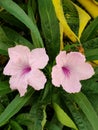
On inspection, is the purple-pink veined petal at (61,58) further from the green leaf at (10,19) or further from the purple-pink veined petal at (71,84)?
the green leaf at (10,19)

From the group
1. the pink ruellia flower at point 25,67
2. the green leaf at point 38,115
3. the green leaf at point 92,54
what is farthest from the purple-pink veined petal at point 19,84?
the green leaf at point 92,54

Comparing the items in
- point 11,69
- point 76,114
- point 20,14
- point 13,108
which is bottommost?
point 76,114

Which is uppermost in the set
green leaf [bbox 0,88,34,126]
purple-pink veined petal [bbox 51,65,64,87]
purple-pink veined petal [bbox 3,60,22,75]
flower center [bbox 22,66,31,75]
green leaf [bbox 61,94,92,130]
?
purple-pink veined petal [bbox 3,60,22,75]

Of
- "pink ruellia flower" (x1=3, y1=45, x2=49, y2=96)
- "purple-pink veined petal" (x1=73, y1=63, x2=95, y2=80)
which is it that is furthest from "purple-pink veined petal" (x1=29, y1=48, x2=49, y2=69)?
"purple-pink veined petal" (x1=73, y1=63, x2=95, y2=80)

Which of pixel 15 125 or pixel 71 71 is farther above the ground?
pixel 71 71

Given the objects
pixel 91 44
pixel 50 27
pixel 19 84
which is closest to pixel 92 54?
pixel 91 44

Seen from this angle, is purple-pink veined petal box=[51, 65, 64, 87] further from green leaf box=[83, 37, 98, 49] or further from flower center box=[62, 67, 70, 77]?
green leaf box=[83, 37, 98, 49]

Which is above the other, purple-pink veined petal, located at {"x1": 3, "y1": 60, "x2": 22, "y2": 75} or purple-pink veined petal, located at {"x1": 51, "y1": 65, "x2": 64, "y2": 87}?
purple-pink veined petal, located at {"x1": 3, "y1": 60, "x2": 22, "y2": 75}

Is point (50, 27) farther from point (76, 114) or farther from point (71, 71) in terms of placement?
point (76, 114)
